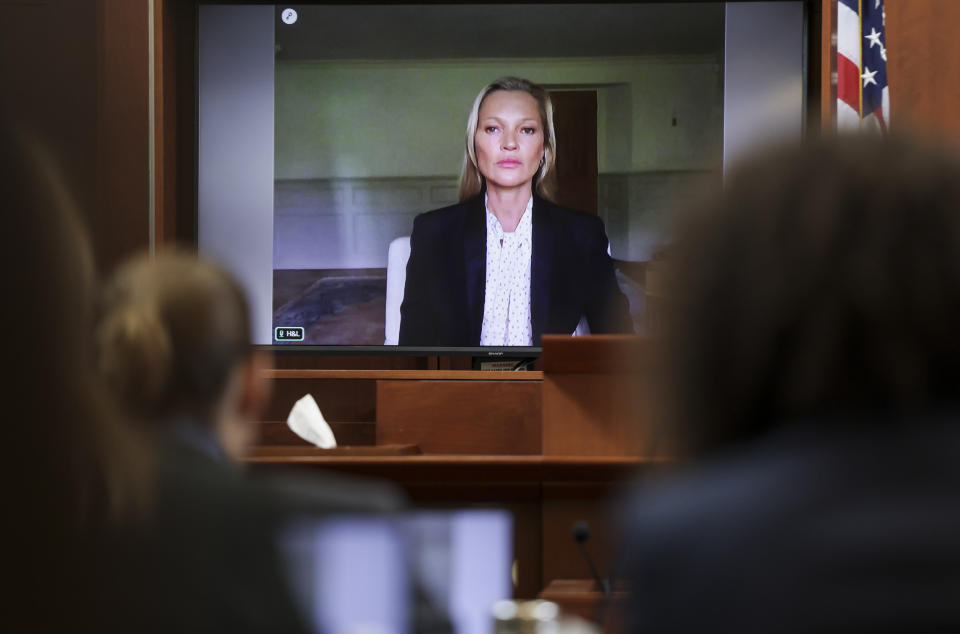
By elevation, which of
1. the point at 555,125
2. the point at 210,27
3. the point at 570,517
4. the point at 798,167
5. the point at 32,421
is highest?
the point at 210,27

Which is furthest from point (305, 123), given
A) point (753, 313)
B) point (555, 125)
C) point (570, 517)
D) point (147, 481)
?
point (753, 313)

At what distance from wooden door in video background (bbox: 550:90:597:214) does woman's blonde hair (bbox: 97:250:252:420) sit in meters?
3.56

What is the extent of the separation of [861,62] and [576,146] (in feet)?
3.99

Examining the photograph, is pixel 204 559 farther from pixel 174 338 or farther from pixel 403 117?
pixel 403 117

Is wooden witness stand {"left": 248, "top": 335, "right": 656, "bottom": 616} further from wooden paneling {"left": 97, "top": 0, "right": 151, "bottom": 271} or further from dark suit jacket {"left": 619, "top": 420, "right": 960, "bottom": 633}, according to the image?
wooden paneling {"left": 97, "top": 0, "right": 151, "bottom": 271}

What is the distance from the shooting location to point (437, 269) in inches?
184

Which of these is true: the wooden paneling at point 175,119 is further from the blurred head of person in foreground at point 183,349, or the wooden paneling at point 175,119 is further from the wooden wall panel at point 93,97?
the blurred head of person in foreground at point 183,349

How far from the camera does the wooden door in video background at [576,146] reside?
4.66 meters

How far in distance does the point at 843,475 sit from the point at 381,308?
160 inches

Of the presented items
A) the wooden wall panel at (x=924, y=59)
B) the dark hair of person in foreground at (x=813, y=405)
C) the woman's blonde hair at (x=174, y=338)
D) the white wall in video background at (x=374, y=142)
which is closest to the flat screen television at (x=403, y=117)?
the white wall in video background at (x=374, y=142)

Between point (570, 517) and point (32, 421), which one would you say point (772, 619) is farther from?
point (570, 517)

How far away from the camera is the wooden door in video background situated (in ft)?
15.3

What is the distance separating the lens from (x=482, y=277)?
4.63m

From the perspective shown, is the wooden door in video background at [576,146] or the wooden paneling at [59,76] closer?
the wooden paneling at [59,76]
